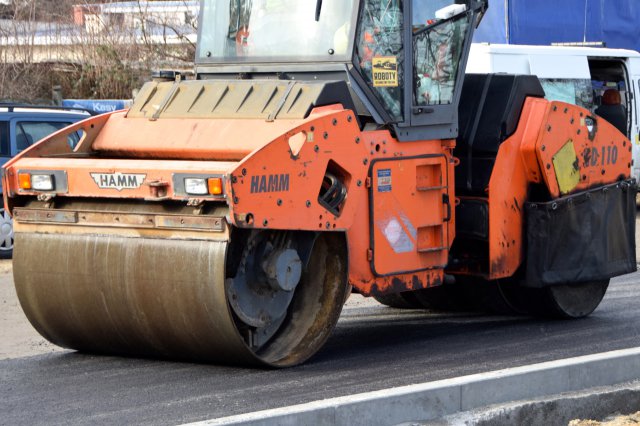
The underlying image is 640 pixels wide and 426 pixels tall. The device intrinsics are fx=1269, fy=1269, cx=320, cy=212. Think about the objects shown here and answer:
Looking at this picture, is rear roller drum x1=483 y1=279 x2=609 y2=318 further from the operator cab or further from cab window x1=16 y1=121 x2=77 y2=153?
cab window x1=16 y1=121 x2=77 y2=153

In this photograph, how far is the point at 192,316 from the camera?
725 centimetres

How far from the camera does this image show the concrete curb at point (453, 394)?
5.85 metres

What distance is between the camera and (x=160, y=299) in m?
7.32

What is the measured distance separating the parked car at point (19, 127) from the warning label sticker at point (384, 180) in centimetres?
712

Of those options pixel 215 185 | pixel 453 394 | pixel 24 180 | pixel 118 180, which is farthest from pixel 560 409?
pixel 24 180

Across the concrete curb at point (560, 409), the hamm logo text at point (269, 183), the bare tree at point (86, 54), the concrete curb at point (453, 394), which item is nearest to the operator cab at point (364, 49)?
the hamm logo text at point (269, 183)

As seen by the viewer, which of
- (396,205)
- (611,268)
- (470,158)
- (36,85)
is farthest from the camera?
(36,85)

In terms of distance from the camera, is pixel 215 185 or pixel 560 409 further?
pixel 215 185

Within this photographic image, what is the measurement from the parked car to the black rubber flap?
23.3 ft

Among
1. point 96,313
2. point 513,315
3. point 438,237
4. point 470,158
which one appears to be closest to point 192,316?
point 96,313

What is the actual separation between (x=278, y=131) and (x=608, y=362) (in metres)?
2.32

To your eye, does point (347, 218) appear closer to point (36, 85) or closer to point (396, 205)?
point (396, 205)

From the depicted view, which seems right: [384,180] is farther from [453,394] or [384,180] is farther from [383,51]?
[453,394]

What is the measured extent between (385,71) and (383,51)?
5.2 inches
